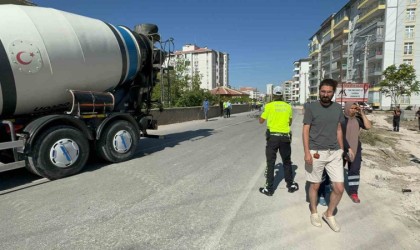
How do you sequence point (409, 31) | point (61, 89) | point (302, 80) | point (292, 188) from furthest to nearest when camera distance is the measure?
1. point (302, 80)
2. point (409, 31)
3. point (61, 89)
4. point (292, 188)

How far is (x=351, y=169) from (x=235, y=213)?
6.78 feet

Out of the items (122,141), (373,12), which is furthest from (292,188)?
(373,12)

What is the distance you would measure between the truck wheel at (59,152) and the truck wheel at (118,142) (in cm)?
59

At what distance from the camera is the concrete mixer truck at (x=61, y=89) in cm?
510

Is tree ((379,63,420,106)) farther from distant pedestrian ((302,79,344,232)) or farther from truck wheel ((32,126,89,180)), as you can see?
truck wheel ((32,126,89,180))

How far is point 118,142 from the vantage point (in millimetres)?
6910

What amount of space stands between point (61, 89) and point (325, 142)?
5.05 m

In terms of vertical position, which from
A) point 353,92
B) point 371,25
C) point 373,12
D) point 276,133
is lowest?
point 276,133

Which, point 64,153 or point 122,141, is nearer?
point 64,153

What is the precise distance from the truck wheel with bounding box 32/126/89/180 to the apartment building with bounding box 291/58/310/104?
106m

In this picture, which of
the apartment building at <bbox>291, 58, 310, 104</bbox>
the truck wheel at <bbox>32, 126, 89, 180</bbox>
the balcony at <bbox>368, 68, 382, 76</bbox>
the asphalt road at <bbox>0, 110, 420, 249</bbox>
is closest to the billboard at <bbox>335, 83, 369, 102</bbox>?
the asphalt road at <bbox>0, 110, 420, 249</bbox>

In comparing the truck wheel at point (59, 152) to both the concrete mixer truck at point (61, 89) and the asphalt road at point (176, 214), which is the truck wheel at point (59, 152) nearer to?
the concrete mixer truck at point (61, 89)

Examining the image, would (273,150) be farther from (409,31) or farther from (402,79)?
(409,31)

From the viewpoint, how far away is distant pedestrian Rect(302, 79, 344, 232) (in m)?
3.46
